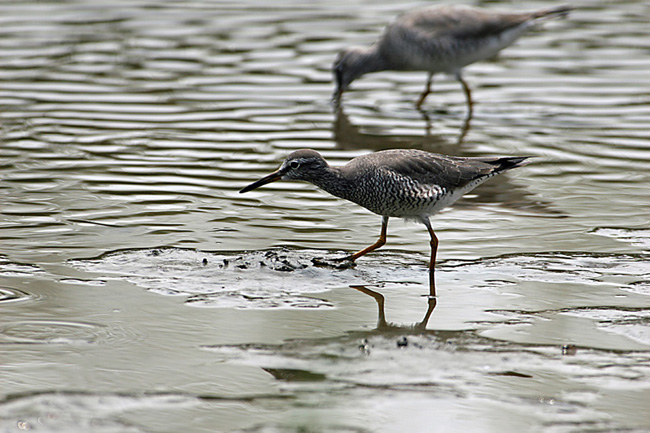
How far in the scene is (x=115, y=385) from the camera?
5.48 m

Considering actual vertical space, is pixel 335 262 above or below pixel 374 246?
below

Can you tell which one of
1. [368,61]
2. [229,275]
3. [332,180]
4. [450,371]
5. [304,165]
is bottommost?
[450,371]

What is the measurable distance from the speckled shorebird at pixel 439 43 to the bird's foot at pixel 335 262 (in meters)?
5.61

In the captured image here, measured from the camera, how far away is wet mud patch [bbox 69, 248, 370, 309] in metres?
6.93

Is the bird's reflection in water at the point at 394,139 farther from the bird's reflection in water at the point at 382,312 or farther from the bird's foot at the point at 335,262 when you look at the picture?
the bird's reflection in water at the point at 382,312

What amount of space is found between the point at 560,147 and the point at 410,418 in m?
6.71

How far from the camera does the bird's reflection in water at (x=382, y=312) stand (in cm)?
654

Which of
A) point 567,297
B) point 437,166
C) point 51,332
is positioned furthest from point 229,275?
point 567,297

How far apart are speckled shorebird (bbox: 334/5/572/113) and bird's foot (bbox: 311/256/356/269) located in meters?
5.61

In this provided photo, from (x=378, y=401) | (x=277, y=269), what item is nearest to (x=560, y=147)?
(x=277, y=269)

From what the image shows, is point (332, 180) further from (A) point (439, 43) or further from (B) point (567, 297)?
(A) point (439, 43)

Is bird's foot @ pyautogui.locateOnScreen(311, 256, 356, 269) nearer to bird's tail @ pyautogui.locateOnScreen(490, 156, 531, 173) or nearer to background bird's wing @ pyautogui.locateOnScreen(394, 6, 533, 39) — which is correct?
bird's tail @ pyautogui.locateOnScreen(490, 156, 531, 173)

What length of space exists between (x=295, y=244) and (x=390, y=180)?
1.04 metres

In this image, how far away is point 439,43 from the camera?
516 inches
